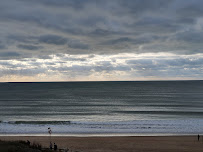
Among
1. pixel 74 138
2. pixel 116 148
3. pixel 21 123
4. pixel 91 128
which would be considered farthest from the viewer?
pixel 21 123

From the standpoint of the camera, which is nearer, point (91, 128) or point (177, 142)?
point (177, 142)

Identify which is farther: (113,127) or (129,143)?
(113,127)

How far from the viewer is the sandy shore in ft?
86.0

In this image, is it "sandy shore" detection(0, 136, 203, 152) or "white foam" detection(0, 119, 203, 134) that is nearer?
"sandy shore" detection(0, 136, 203, 152)

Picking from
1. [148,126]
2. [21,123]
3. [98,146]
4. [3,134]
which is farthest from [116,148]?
[21,123]

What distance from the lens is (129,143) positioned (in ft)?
93.6

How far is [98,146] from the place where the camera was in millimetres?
27250

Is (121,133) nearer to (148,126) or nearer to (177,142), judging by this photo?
(148,126)

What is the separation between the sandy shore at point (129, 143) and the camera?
86.0ft

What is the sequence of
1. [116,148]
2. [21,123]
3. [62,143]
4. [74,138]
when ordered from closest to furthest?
[116,148] < [62,143] < [74,138] < [21,123]

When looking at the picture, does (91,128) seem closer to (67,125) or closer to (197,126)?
(67,125)

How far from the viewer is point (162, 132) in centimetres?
3528

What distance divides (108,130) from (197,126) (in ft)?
57.4

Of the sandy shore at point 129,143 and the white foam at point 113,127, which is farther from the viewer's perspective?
the white foam at point 113,127
